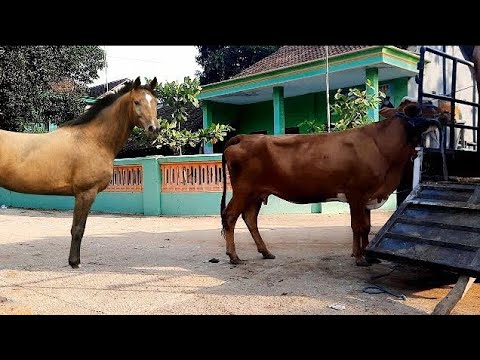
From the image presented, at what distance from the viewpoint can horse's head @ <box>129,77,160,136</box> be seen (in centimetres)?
→ 526

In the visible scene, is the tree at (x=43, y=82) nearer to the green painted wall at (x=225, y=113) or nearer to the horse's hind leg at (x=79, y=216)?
the green painted wall at (x=225, y=113)

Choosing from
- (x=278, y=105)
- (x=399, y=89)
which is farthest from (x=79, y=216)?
(x=399, y=89)

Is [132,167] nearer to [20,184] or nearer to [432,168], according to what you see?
[20,184]

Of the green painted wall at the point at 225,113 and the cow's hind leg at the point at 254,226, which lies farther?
the green painted wall at the point at 225,113

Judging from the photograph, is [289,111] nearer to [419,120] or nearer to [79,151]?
[419,120]

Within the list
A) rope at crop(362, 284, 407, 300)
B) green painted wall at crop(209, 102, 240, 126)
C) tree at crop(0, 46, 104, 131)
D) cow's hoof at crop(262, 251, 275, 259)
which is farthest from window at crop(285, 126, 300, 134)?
rope at crop(362, 284, 407, 300)

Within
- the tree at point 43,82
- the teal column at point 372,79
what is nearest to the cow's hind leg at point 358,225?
the teal column at point 372,79

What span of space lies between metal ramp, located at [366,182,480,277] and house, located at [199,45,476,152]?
6.14m

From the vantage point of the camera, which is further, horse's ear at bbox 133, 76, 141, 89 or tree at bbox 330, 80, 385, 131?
tree at bbox 330, 80, 385, 131

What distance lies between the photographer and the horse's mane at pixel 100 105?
17.9 ft

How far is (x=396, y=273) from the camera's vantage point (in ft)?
16.0

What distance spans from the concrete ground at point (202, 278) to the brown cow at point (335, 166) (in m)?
0.61

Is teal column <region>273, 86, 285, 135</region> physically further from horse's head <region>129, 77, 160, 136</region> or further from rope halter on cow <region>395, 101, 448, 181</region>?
horse's head <region>129, 77, 160, 136</region>
